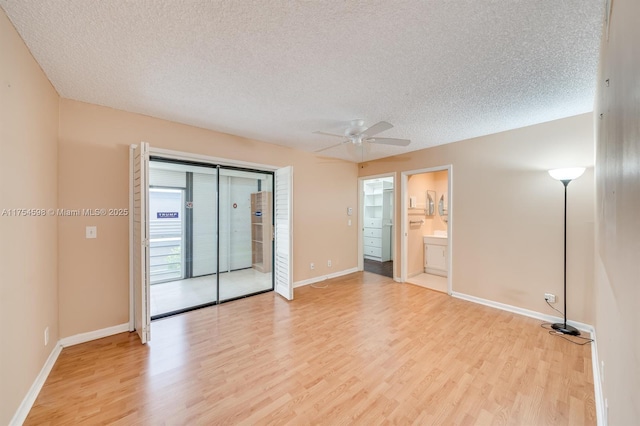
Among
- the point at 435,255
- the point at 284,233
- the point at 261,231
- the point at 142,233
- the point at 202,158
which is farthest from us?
the point at 435,255

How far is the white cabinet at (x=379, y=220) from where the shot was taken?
675 cm

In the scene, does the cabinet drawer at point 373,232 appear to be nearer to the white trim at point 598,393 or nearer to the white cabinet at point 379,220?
the white cabinet at point 379,220

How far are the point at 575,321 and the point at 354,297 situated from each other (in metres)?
2.62

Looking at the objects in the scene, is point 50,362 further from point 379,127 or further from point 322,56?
point 379,127

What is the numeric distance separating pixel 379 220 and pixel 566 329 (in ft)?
14.4

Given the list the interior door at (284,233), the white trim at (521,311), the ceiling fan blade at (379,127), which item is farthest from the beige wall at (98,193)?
the white trim at (521,311)

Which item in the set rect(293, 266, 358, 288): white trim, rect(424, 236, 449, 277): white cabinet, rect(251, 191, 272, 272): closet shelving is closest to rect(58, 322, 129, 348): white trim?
rect(251, 191, 272, 272): closet shelving

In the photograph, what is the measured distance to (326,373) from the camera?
6.81 ft

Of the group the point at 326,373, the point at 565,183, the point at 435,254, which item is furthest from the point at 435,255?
the point at 326,373

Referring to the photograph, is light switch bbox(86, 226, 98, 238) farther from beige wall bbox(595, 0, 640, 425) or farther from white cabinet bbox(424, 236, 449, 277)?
white cabinet bbox(424, 236, 449, 277)

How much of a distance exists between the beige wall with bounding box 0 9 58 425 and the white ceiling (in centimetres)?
25

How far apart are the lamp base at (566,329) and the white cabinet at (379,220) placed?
3.99 m

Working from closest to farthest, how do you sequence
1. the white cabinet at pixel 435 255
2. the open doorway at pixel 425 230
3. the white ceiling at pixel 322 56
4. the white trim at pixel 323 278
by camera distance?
the white ceiling at pixel 322 56
the white trim at pixel 323 278
the open doorway at pixel 425 230
the white cabinet at pixel 435 255

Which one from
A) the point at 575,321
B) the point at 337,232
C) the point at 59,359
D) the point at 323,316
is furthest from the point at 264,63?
the point at 575,321
